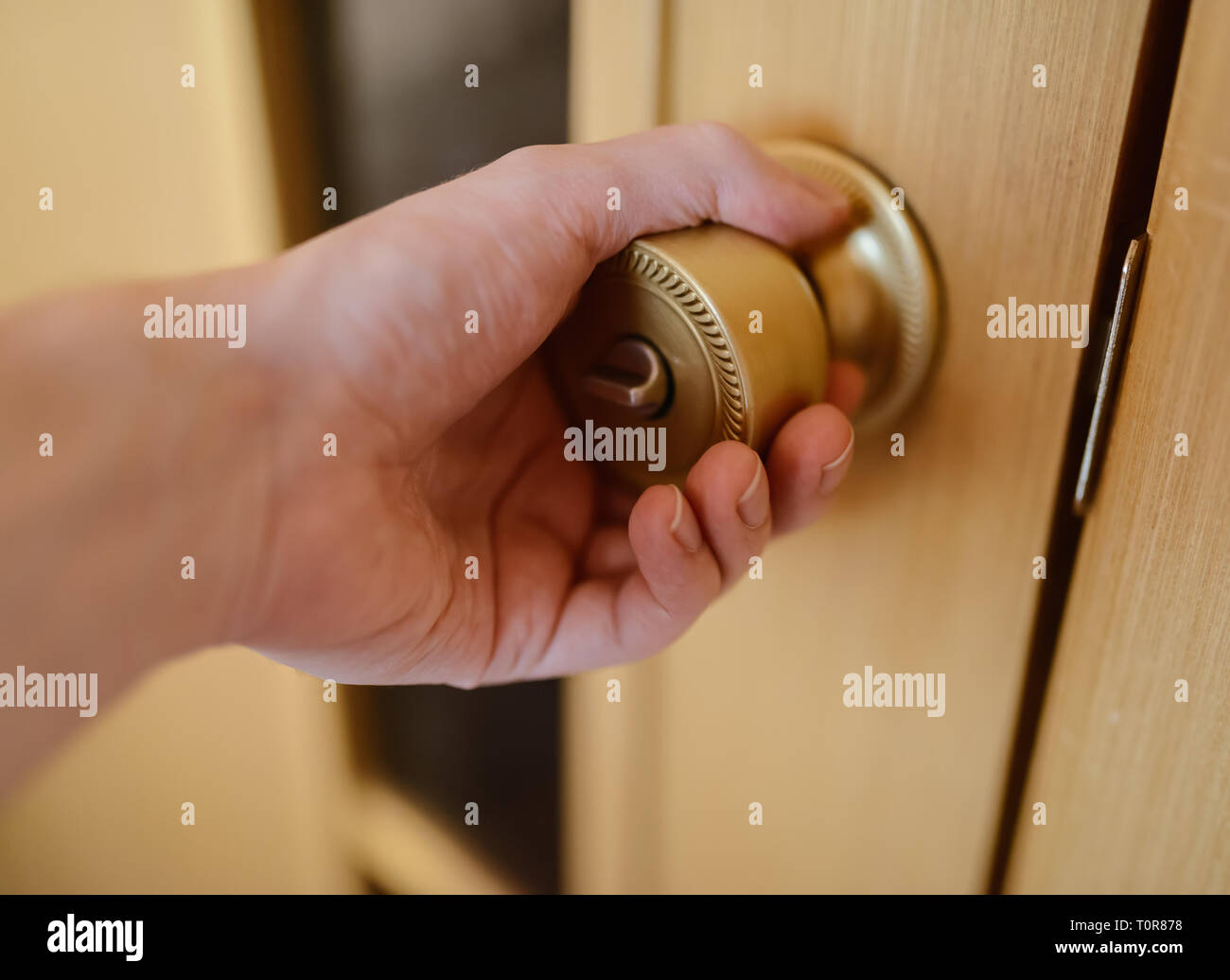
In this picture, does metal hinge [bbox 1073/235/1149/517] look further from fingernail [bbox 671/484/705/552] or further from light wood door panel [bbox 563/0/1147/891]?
fingernail [bbox 671/484/705/552]

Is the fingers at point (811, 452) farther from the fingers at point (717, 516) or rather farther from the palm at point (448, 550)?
the palm at point (448, 550)

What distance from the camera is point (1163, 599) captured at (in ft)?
0.90

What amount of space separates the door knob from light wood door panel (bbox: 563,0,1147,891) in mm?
10

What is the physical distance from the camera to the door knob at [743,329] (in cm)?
27

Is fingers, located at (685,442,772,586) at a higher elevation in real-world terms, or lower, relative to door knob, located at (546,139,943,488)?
lower

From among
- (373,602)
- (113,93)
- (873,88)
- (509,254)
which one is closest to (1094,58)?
(873,88)

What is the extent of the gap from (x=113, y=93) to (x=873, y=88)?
0.38 m

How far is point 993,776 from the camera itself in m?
0.33

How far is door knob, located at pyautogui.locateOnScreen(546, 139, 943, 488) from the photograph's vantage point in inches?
10.6

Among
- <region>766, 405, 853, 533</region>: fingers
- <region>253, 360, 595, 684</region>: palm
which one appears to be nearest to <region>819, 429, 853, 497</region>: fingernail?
<region>766, 405, 853, 533</region>: fingers

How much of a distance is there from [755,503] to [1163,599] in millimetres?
123

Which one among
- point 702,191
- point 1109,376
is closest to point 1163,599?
point 1109,376

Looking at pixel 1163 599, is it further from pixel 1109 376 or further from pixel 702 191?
pixel 702 191

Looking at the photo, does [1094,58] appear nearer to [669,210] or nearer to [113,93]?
[669,210]
